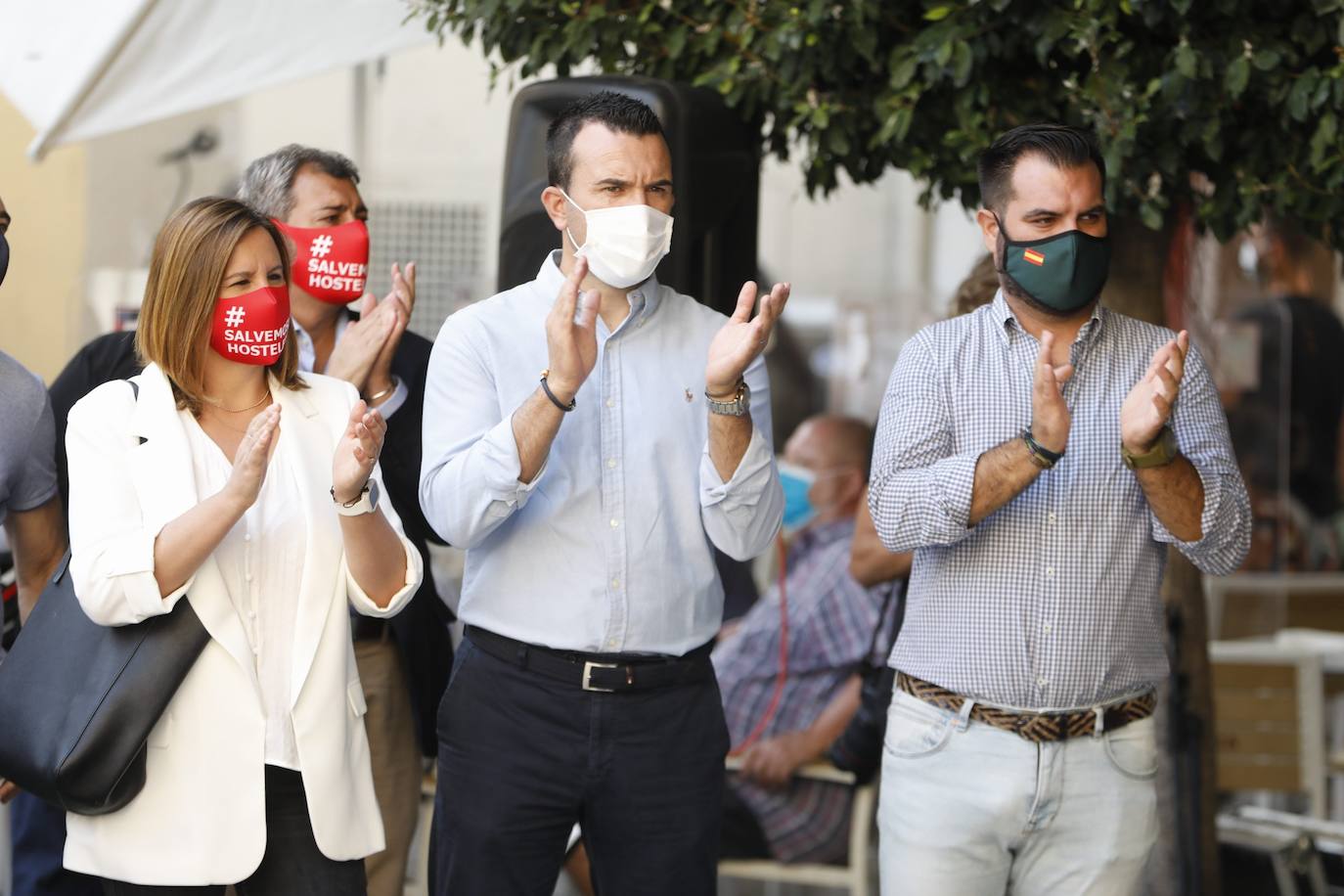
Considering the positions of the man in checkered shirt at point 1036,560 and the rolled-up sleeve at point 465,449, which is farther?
the man in checkered shirt at point 1036,560

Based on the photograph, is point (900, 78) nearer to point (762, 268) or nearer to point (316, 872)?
point (316, 872)

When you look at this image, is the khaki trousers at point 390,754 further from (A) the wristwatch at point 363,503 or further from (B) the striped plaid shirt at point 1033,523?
(B) the striped plaid shirt at point 1033,523

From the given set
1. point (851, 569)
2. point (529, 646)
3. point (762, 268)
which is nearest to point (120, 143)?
point (762, 268)

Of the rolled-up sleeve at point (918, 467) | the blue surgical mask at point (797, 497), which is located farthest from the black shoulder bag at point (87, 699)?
the blue surgical mask at point (797, 497)

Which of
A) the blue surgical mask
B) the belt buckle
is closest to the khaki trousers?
the belt buckle

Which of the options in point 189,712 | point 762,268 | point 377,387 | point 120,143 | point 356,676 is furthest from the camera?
point 762,268

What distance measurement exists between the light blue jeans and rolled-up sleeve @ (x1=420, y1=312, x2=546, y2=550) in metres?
0.88

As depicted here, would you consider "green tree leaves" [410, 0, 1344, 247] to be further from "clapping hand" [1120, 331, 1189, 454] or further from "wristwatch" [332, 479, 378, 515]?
"wristwatch" [332, 479, 378, 515]

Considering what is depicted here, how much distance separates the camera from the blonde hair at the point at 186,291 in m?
2.59

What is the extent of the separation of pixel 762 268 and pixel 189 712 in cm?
572

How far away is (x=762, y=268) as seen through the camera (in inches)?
311

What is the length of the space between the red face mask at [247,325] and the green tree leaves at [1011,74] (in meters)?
1.28

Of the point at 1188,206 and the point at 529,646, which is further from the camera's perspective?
the point at 1188,206

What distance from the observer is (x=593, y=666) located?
2717 millimetres
